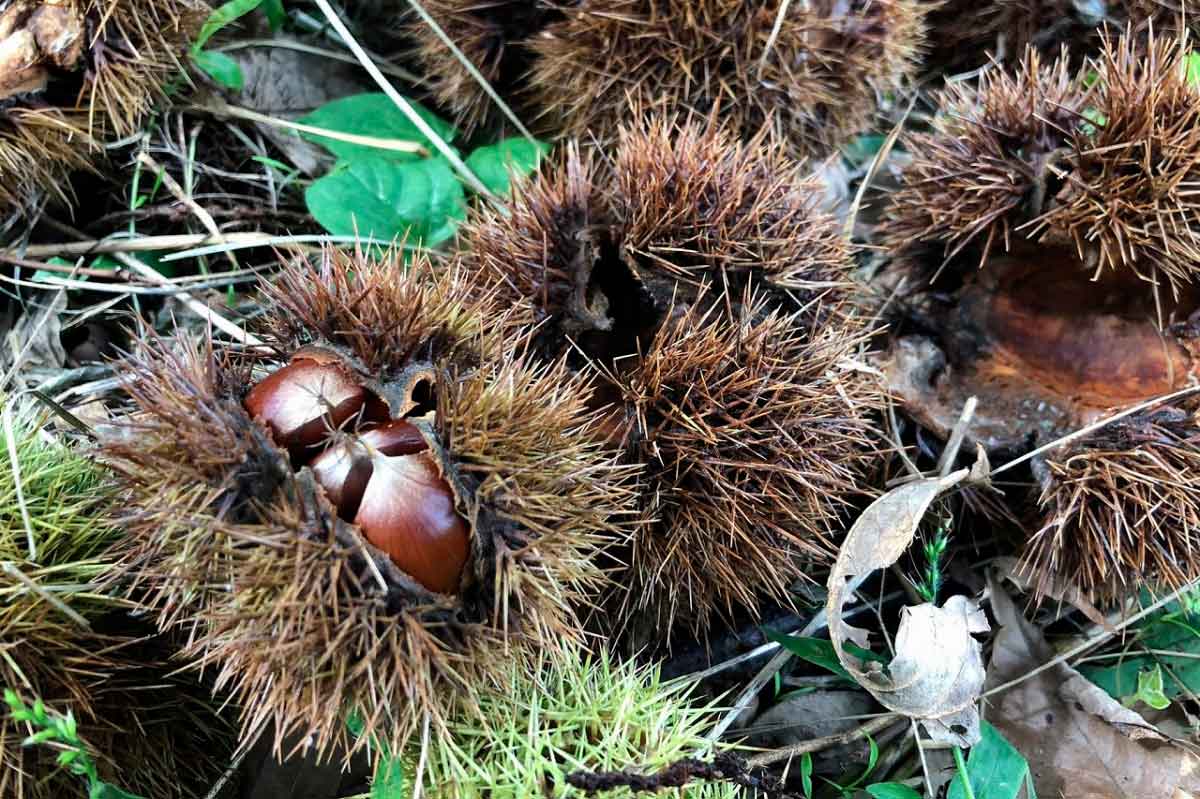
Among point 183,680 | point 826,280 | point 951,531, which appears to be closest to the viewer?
point 183,680

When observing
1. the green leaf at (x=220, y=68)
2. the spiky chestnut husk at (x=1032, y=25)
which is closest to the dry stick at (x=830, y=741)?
the spiky chestnut husk at (x=1032, y=25)

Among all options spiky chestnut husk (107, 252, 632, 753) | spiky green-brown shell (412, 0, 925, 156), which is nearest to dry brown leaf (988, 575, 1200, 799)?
spiky chestnut husk (107, 252, 632, 753)

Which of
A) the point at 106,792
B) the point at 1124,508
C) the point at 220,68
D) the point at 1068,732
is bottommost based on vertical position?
the point at 1068,732

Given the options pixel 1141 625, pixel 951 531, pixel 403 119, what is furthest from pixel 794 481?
pixel 403 119

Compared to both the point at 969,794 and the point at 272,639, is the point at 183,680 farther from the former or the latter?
the point at 969,794

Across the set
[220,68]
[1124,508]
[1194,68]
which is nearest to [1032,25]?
[1194,68]

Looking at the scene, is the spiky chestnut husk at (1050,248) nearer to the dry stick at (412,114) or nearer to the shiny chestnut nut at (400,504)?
the dry stick at (412,114)

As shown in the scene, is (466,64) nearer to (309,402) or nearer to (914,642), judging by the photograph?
(309,402)
